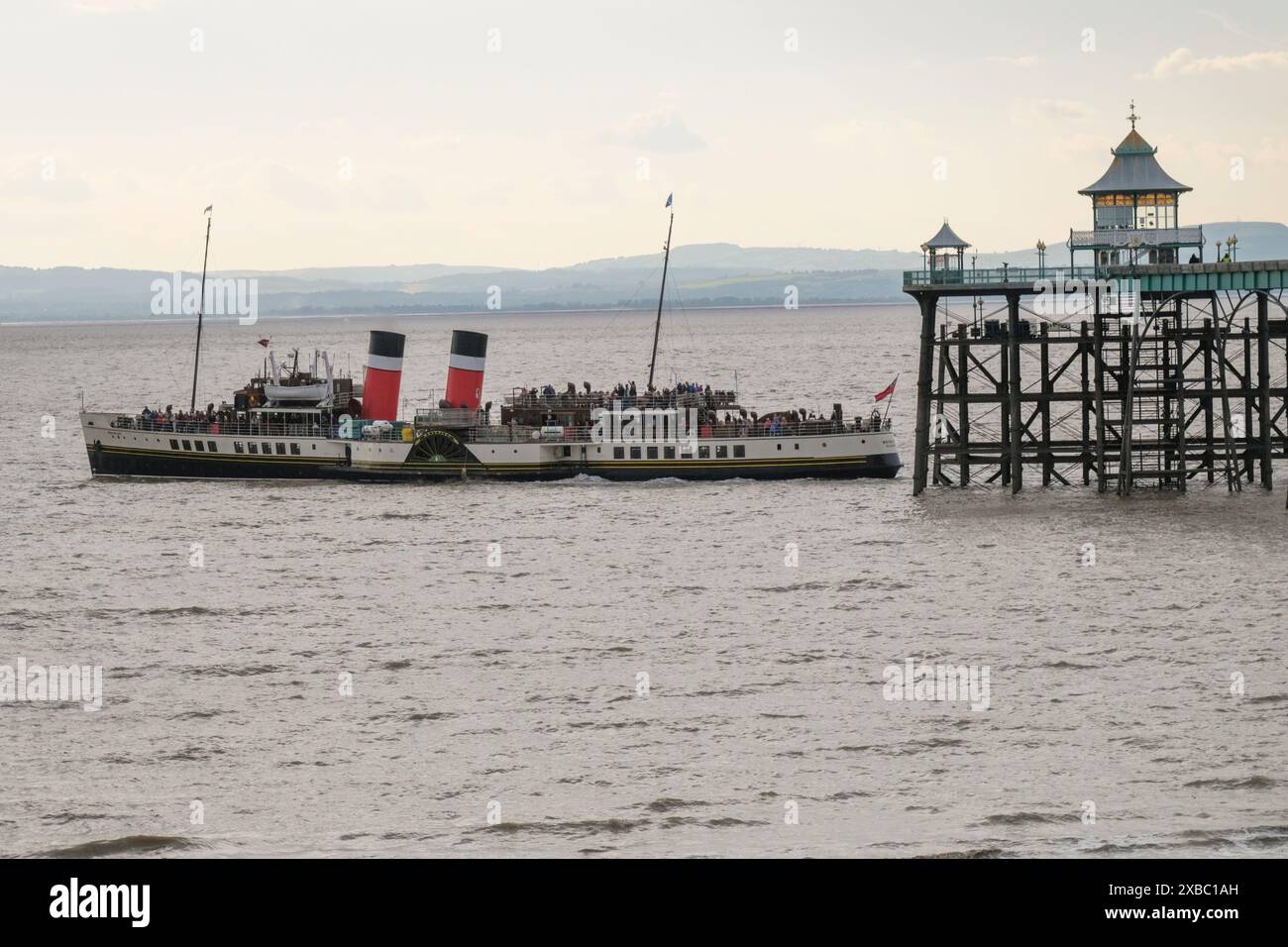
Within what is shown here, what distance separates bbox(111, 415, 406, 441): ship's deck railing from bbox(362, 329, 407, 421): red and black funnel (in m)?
1.30

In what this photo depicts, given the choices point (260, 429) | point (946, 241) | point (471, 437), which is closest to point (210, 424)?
point (260, 429)

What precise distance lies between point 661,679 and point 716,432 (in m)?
40.8

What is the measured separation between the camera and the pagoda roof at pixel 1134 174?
67.8 m

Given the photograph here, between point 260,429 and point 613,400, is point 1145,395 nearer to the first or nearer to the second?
point 613,400

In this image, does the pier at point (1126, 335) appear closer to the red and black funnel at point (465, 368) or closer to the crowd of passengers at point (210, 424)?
the red and black funnel at point (465, 368)

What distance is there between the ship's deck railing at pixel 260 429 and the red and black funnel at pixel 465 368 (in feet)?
10.7

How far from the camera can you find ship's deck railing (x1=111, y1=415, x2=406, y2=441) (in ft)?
265

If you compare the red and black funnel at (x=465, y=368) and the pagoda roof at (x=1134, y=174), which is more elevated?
the pagoda roof at (x=1134, y=174)

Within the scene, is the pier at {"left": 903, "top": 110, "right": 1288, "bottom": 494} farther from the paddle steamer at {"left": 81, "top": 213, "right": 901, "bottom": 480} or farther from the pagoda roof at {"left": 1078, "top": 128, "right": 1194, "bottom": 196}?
the paddle steamer at {"left": 81, "top": 213, "right": 901, "bottom": 480}

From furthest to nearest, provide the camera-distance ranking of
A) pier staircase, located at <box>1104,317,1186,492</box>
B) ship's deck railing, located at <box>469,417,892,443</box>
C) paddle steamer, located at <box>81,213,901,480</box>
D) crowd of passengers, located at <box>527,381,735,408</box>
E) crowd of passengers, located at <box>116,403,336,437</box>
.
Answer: crowd of passengers, located at <box>116,403,336,437</box>
crowd of passengers, located at <box>527,381,735,408</box>
ship's deck railing, located at <box>469,417,892,443</box>
paddle steamer, located at <box>81,213,901,480</box>
pier staircase, located at <box>1104,317,1186,492</box>

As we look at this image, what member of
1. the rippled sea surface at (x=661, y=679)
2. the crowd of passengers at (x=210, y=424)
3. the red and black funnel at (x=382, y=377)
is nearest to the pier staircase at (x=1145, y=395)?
the rippled sea surface at (x=661, y=679)

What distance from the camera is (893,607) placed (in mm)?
45812

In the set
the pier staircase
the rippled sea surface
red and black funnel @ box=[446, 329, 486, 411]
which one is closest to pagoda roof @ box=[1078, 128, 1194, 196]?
the pier staircase
